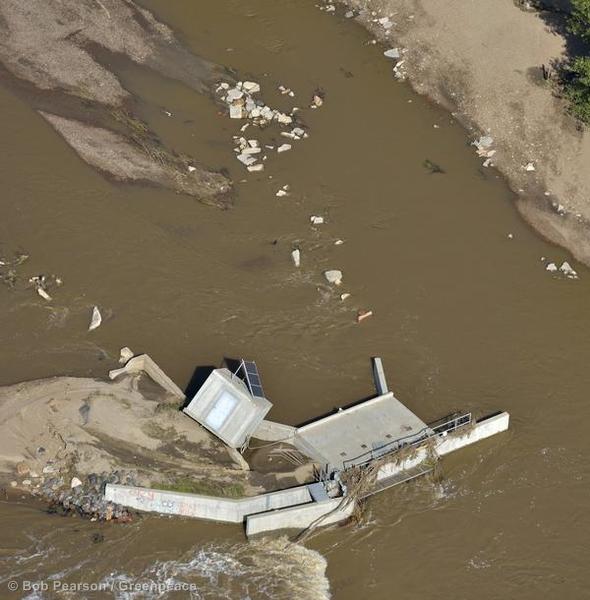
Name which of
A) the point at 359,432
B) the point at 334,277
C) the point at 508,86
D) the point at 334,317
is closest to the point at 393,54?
the point at 508,86

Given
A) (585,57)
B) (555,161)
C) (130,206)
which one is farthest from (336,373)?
(585,57)

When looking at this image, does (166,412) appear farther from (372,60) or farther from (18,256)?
(372,60)

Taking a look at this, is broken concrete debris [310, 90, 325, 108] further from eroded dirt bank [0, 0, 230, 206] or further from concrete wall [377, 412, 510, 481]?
concrete wall [377, 412, 510, 481]

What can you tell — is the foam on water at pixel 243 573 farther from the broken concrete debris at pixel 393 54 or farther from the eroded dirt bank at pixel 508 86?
the broken concrete debris at pixel 393 54

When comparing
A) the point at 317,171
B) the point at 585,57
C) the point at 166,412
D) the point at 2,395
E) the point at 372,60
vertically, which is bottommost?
the point at 2,395

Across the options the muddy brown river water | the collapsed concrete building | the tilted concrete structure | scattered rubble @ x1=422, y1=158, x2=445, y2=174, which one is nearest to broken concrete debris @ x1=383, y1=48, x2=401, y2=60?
the muddy brown river water

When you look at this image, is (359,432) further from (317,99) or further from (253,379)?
(317,99)
